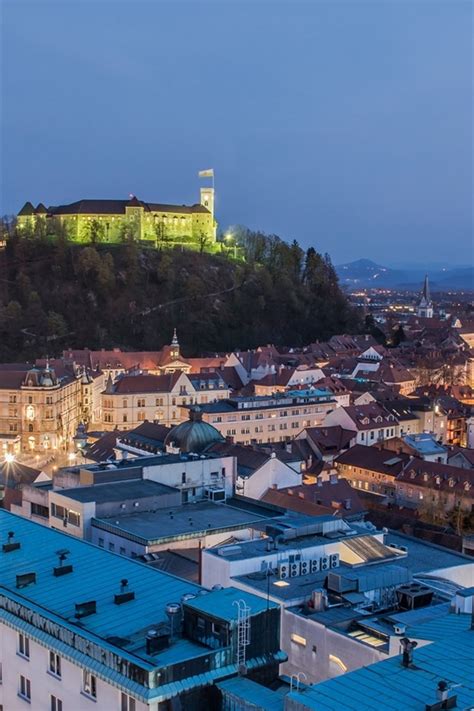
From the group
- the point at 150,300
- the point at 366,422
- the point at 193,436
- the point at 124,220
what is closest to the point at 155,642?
the point at 193,436

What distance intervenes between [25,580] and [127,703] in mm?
3436

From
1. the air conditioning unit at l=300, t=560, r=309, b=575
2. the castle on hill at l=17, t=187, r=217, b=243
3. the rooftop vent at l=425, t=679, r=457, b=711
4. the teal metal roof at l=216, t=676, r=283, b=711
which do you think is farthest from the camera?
the castle on hill at l=17, t=187, r=217, b=243

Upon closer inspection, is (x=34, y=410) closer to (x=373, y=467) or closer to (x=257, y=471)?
(x=373, y=467)

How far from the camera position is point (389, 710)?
8359 millimetres

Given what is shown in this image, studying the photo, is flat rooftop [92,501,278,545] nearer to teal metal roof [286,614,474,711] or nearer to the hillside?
teal metal roof [286,614,474,711]

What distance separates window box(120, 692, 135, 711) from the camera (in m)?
9.78

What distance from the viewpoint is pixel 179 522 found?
2072 centimetres

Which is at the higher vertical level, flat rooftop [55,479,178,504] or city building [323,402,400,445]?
flat rooftop [55,479,178,504]

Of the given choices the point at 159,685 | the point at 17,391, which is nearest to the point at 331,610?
the point at 159,685

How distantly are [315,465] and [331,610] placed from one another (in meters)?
23.5

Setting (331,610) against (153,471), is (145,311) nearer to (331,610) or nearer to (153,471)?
(153,471)

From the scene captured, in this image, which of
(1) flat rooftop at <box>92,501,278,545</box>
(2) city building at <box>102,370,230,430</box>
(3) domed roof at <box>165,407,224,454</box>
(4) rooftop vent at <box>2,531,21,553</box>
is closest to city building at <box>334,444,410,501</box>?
(3) domed roof at <box>165,407,224,454</box>

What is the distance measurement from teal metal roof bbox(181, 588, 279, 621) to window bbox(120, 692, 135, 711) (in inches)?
49.7

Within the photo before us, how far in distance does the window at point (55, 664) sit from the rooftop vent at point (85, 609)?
569 mm
